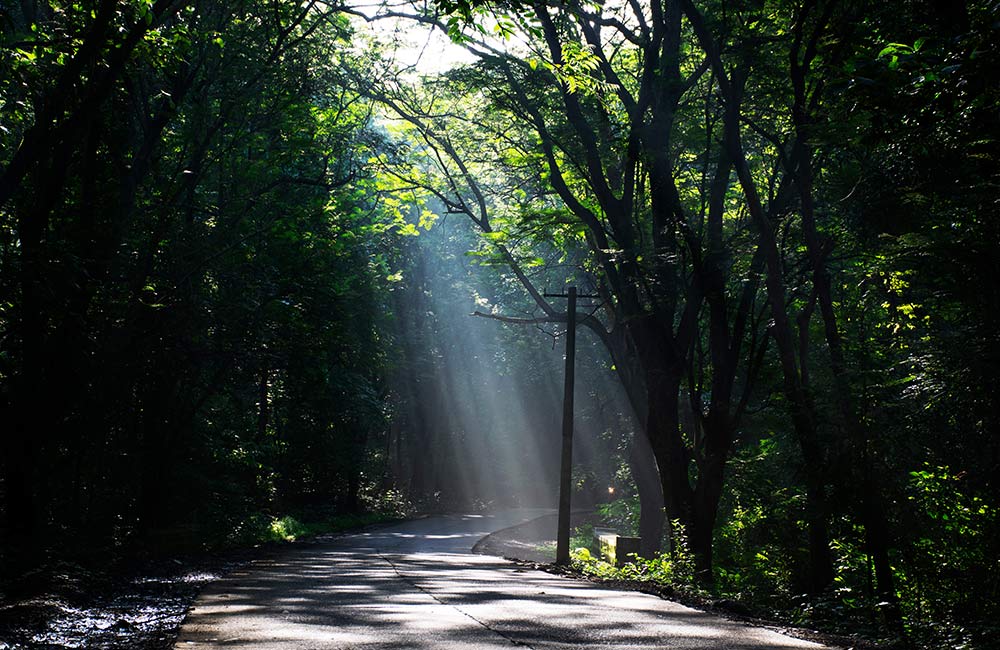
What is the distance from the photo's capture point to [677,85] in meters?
18.3

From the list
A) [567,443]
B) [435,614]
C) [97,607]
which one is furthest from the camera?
[567,443]

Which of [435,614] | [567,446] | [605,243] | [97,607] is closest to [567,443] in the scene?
[567,446]

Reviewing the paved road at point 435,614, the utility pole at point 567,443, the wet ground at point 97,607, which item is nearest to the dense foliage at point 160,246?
the wet ground at point 97,607

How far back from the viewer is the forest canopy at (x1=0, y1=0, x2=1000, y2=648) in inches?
440

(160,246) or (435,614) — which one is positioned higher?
(160,246)

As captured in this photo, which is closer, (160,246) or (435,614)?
(435,614)

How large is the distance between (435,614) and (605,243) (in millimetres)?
11495

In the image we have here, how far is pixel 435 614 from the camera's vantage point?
10531mm

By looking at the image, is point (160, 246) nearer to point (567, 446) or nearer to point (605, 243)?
point (605, 243)

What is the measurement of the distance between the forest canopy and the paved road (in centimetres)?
219

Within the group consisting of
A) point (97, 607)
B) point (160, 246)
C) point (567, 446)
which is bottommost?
point (97, 607)

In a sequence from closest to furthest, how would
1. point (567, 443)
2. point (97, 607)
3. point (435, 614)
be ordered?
point (435, 614) → point (97, 607) → point (567, 443)

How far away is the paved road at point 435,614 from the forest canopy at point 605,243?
7.18ft

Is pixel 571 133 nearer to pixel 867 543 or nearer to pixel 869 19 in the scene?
pixel 869 19
